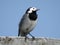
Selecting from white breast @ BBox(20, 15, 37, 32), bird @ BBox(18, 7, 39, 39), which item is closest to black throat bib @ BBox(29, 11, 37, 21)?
bird @ BBox(18, 7, 39, 39)

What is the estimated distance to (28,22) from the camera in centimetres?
588

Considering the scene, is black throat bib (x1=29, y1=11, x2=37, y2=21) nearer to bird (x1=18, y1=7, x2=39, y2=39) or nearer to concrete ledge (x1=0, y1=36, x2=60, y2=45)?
bird (x1=18, y1=7, x2=39, y2=39)

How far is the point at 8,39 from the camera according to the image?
8.63 feet

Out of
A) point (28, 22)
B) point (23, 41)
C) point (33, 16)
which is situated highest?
point (33, 16)

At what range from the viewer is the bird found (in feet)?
19.3

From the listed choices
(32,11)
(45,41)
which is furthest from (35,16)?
(45,41)

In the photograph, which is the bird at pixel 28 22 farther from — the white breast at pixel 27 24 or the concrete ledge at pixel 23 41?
the concrete ledge at pixel 23 41

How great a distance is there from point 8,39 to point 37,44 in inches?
15.7

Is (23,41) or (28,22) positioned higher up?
(28,22)

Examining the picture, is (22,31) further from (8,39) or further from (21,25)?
(8,39)

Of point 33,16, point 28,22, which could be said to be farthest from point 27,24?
point 33,16

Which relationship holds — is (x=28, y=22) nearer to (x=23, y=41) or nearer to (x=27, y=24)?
(x=27, y=24)

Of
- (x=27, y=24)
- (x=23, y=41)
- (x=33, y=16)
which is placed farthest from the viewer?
(x=33, y=16)

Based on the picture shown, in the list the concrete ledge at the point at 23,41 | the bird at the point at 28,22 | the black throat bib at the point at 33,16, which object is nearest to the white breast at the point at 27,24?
the bird at the point at 28,22
